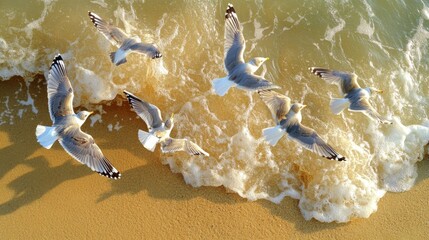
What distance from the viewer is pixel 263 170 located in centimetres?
507

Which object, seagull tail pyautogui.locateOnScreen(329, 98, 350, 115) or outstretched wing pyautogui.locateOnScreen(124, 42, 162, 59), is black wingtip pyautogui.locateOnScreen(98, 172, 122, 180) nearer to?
outstretched wing pyautogui.locateOnScreen(124, 42, 162, 59)

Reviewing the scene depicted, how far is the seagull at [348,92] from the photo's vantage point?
5.07 m

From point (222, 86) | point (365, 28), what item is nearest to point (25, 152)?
point (222, 86)

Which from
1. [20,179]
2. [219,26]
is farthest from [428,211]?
[20,179]

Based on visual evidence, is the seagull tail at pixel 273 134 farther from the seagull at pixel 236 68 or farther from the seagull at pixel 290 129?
the seagull at pixel 236 68

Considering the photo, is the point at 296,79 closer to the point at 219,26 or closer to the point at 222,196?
the point at 219,26

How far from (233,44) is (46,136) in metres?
2.17

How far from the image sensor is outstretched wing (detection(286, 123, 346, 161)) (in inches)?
183

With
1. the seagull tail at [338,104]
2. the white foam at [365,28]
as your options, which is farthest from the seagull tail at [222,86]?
the white foam at [365,28]

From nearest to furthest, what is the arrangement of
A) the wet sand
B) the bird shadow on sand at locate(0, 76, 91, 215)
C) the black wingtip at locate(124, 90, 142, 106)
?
the wet sand → the bird shadow on sand at locate(0, 76, 91, 215) → the black wingtip at locate(124, 90, 142, 106)

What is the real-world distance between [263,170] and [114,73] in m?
2.05

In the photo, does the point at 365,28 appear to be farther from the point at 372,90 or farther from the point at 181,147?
the point at 181,147

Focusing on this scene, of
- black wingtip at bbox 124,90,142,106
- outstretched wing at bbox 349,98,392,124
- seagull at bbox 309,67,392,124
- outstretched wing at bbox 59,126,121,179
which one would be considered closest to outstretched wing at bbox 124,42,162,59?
black wingtip at bbox 124,90,142,106

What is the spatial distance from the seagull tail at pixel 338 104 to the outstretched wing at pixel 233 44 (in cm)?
114
